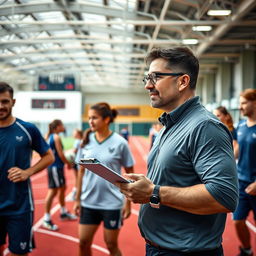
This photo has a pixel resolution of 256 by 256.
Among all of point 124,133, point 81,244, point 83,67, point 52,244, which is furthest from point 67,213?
point 83,67

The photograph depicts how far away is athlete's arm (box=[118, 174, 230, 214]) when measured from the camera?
5.07 feet

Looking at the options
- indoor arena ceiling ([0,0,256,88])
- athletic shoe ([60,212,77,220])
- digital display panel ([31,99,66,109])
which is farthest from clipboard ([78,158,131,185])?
digital display panel ([31,99,66,109])

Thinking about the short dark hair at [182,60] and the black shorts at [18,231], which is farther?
the black shorts at [18,231]

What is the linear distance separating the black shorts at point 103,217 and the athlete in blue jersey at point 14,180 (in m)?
0.64

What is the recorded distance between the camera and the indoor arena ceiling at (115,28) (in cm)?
724

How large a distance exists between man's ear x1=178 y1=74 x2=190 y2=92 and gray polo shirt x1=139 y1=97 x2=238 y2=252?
0.08 m

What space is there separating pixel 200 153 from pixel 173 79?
0.40 m

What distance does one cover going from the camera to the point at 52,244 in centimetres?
504

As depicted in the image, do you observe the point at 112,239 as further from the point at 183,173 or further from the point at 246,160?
the point at 183,173

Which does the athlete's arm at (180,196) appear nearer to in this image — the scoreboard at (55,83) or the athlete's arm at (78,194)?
the athlete's arm at (78,194)

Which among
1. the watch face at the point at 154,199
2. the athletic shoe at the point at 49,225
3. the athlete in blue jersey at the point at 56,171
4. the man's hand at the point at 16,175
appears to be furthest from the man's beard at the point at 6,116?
the athletic shoe at the point at 49,225

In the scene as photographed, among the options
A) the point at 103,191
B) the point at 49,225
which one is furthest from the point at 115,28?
the point at 103,191

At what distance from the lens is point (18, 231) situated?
2.97 meters

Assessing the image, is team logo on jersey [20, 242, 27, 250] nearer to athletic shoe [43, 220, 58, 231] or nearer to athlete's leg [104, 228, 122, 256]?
athlete's leg [104, 228, 122, 256]
